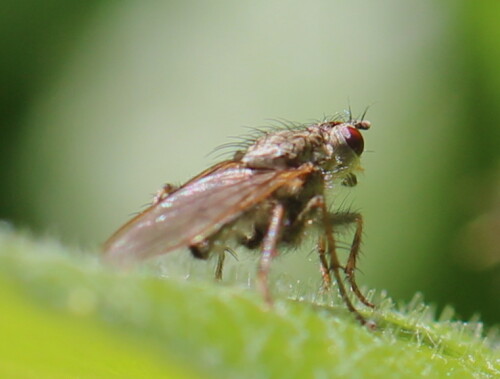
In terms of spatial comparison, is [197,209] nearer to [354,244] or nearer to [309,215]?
[309,215]

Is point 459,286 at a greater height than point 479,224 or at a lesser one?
lesser

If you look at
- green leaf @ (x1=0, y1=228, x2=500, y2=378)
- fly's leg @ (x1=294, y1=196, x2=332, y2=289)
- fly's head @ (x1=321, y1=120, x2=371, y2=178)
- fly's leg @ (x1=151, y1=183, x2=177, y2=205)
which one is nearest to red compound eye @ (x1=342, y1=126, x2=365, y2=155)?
fly's head @ (x1=321, y1=120, x2=371, y2=178)

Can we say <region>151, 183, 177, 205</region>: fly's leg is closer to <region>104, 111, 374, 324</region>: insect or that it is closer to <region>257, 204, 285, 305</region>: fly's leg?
<region>104, 111, 374, 324</region>: insect

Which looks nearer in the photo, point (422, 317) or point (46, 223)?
point (422, 317)

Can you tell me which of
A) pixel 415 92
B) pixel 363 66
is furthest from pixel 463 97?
pixel 363 66

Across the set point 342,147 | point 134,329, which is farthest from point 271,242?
point 134,329

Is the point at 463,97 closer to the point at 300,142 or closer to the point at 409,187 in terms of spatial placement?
the point at 409,187
